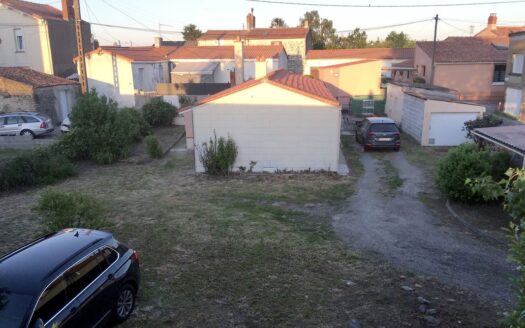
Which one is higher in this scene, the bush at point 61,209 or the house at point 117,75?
the house at point 117,75

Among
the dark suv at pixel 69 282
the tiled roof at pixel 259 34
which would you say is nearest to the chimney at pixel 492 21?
the tiled roof at pixel 259 34


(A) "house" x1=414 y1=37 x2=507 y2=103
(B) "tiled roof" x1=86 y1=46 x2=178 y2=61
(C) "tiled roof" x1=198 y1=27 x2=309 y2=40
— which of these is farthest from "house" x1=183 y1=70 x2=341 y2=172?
(C) "tiled roof" x1=198 y1=27 x2=309 y2=40

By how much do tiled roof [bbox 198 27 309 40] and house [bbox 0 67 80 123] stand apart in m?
30.9

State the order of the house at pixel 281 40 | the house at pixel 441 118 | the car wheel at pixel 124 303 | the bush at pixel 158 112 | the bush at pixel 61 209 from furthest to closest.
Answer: the house at pixel 281 40, the bush at pixel 158 112, the house at pixel 441 118, the bush at pixel 61 209, the car wheel at pixel 124 303

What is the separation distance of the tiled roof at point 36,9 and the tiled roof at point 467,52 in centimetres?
3467

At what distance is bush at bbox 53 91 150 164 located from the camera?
64.3ft

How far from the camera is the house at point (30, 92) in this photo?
87.4ft

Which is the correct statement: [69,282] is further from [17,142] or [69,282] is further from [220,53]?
[220,53]

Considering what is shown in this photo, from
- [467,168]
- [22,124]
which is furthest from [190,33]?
[467,168]

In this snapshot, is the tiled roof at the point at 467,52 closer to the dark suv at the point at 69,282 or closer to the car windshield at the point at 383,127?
the car windshield at the point at 383,127

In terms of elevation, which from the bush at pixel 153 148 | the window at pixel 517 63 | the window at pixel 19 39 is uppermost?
the window at pixel 19 39

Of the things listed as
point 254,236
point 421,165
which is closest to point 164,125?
point 421,165

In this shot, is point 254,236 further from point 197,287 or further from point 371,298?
point 371,298

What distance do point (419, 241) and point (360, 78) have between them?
83.5 ft
